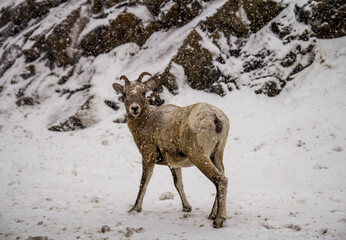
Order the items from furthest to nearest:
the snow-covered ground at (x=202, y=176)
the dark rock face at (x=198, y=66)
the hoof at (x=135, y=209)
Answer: the dark rock face at (x=198, y=66) → the hoof at (x=135, y=209) → the snow-covered ground at (x=202, y=176)

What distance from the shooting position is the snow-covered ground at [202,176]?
3865 millimetres

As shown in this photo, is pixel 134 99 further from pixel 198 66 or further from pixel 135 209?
pixel 198 66

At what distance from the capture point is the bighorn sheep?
3.86 meters

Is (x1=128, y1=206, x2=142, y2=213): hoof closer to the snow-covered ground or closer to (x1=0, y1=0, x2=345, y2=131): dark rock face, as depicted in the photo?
the snow-covered ground

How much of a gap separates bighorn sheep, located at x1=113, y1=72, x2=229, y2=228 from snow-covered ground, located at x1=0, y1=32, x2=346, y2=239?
25.7 inches

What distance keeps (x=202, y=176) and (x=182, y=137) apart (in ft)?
11.4

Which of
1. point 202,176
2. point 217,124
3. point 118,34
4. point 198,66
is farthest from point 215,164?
point 118,34

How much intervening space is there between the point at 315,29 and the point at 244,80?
3298 millimetres


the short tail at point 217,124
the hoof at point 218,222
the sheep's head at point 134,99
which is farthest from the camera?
the sheep's head at point 134,99

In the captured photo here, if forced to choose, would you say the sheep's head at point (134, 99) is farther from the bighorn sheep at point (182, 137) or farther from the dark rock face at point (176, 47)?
the dark rock face at point (176, 47)

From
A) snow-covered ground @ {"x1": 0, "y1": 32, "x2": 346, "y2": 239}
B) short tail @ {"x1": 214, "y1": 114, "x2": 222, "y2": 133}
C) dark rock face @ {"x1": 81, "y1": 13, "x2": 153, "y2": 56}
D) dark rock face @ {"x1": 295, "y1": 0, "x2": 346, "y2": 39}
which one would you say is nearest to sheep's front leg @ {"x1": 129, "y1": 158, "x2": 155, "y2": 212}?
snow-covered ground @ {"x1": 0, "y1": 32, "x2": 346, "y2": 239}

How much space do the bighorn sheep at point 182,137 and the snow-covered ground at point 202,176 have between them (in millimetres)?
653

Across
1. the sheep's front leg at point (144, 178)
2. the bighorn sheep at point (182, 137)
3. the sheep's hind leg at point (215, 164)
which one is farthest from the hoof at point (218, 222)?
the sheep's front leg at point (144, 178)

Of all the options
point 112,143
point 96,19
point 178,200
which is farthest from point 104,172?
point 96,19
